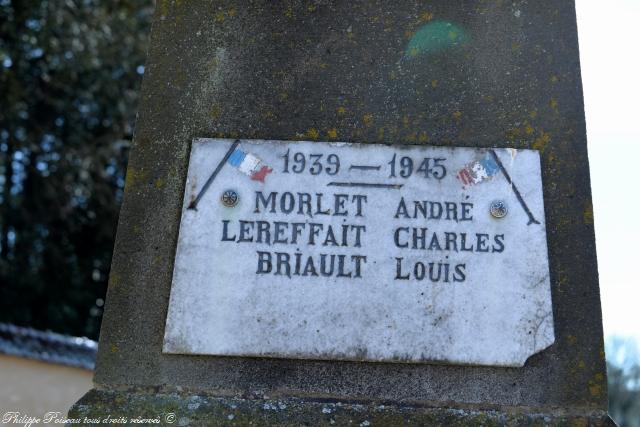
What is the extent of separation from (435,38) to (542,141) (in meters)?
0.55

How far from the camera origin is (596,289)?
245 cm

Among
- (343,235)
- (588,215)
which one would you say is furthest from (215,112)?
(588,215)

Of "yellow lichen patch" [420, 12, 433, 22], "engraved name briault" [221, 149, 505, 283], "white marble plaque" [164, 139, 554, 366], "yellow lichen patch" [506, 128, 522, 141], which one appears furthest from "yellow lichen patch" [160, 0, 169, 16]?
"yellow lichen patch" [506, 128, 522, 141]

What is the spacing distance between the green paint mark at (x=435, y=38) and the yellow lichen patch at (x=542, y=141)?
1.50 feet

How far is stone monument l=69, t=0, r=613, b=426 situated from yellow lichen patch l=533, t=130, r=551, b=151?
1 centimetres

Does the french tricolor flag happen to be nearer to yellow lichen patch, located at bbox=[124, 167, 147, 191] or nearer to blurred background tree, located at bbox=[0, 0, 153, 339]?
yellow lichen patch, located at bbox=[124, 167, 147, 191]

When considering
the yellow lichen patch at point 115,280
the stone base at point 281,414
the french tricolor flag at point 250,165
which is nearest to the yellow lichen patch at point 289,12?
the french tricolor flag at point 250,165

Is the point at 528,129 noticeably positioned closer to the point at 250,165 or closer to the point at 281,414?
the point at 250,165

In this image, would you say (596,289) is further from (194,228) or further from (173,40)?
(173,40)

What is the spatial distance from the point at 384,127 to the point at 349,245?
0.46m

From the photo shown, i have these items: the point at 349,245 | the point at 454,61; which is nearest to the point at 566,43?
the point at 454,61

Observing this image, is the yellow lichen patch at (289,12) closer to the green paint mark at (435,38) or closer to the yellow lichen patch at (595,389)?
the green paint mark at (435,38)

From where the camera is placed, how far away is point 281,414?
2.34 m

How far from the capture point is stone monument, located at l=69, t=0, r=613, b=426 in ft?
7.79
